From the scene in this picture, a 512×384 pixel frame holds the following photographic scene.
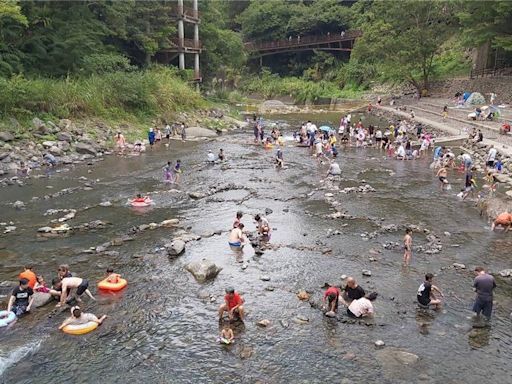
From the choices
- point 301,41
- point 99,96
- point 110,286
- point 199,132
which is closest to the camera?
point 110,286

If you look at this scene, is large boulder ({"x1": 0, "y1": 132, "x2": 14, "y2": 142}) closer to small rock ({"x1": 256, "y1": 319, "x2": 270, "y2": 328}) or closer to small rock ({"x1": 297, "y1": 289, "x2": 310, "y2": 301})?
small rock ({"x1": 297, "y1": 289, "x2": 310, "y2": 301})

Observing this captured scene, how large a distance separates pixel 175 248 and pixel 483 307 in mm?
10071

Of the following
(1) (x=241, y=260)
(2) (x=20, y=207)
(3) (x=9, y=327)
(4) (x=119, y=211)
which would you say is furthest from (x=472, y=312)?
(2) (x=20, y=207)

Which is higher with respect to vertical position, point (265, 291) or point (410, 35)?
point (410, 35)

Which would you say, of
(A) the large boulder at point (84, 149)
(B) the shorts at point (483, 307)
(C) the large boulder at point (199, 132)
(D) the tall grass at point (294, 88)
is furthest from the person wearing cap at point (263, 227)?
(D) the tall grass at point (294, 88)

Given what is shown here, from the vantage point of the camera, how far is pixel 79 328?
12.0 metres

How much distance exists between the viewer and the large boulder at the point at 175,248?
1681 centimetres

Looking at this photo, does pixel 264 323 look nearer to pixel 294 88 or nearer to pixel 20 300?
pixel 20 300

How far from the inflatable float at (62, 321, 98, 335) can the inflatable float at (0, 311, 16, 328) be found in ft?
5.10

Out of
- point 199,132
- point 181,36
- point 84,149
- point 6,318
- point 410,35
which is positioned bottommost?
point 6,318

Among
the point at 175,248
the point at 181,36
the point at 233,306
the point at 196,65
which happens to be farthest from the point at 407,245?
the point at 196,65

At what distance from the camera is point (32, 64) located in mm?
39688

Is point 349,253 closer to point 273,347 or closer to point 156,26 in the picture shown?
point 273,347

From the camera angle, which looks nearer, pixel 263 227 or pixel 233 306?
pixel 233 306
